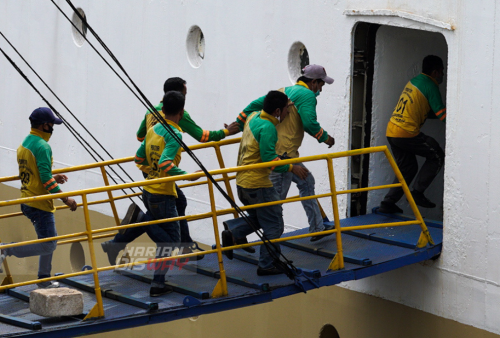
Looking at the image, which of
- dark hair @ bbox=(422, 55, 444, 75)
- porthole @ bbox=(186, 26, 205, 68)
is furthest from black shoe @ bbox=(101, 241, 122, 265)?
porthole @ bbox=(186, 26, 205, 68)

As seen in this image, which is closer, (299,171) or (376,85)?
(299,171)

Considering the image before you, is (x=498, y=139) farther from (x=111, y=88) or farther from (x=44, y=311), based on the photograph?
(x=111, y=88)

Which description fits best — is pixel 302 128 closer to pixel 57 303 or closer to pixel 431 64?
pixel 431 64

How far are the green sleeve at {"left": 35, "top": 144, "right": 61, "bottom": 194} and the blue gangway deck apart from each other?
2.81ft

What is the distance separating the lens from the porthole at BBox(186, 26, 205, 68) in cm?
970

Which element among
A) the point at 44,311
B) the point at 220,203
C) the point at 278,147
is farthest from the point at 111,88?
the point at 44,311

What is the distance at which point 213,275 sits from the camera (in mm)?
6328

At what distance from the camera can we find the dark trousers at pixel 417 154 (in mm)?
7273

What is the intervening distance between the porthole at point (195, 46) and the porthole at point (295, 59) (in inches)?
68.3

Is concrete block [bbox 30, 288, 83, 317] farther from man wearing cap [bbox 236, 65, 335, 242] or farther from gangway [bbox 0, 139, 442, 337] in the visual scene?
man wearing cap [bbox 236, 65, 335, 242]

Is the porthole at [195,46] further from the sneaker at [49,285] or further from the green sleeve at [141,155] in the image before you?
the sneaker at [49,285]

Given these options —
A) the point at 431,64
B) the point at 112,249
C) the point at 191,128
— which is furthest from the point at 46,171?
the point at 431,64

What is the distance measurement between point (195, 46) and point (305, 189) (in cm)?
369

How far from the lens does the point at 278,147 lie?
266 inches
